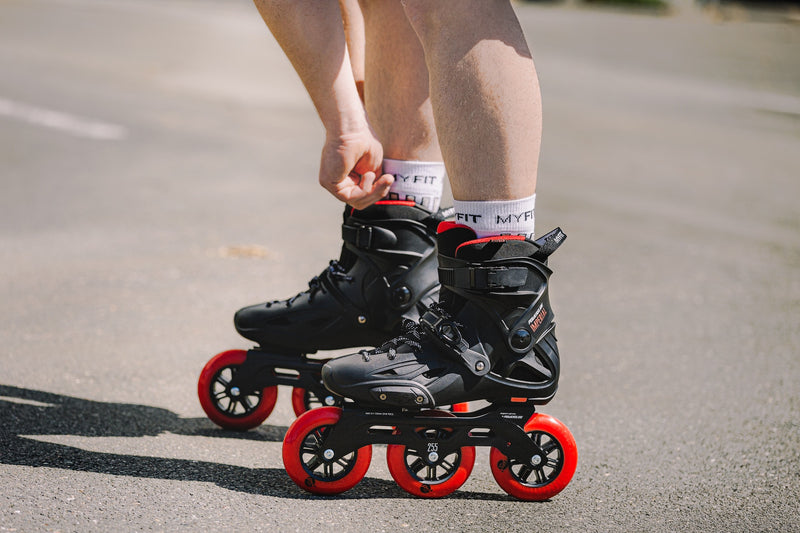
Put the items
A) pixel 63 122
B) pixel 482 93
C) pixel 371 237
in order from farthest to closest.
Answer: pixel 63 122
pixel 371 237
pixel 482 93

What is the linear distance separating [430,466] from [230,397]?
646mm

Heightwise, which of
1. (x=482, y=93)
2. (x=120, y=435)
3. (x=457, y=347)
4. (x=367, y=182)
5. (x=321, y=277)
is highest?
(x=482, y=93)

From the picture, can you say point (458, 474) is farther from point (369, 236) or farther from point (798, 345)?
point (798, 345)

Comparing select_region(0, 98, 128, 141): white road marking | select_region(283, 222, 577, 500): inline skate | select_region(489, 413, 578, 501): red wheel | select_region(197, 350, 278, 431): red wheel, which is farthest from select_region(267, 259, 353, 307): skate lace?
select_region(0, 98, 128, 141): white road marking

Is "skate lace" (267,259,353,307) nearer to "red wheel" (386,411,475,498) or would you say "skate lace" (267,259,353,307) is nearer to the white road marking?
"red wheel" (386,411,475,498)

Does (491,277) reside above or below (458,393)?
above

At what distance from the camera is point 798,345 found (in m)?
3.38

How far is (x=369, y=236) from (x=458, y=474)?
26.6 inches

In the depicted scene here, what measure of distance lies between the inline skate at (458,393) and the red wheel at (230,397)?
41 centimetres

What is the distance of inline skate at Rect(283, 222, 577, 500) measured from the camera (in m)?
2.00

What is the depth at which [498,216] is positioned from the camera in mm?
2016

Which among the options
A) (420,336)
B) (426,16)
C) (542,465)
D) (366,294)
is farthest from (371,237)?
(542,465)

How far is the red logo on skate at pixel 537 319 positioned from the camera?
205cm

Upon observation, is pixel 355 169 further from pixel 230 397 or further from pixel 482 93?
pixel 230 397
